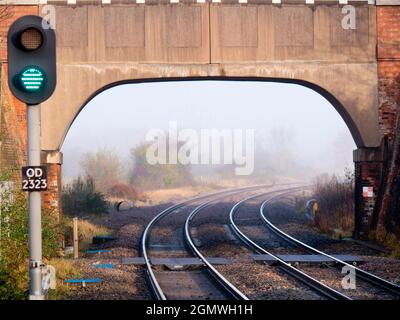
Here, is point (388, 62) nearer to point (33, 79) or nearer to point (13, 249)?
point (13, 249)

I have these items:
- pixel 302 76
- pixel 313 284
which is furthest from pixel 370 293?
pixel 302 76

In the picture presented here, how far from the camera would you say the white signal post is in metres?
6.73

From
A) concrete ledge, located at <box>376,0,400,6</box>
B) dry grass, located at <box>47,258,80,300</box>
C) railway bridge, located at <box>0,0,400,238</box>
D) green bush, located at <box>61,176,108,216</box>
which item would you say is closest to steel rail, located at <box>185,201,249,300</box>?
dry grass, located at <box>47,258,80,300</box>

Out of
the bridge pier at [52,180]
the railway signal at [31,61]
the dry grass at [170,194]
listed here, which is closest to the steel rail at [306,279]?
the bridge pier at [52,180]

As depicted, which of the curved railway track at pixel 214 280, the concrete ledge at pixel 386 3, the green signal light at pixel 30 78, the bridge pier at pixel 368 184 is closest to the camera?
the green signal light at pixel 30 78

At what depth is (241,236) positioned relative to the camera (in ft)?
72.6

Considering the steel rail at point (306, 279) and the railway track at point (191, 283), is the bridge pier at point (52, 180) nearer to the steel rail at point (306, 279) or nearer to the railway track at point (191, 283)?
the railway track at point (191, 283)

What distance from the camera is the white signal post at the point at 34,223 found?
6.73 meters

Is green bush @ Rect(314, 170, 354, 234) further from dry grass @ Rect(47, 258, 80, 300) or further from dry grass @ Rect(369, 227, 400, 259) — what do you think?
dry grass @ Rect(47, 258, 80, 300)

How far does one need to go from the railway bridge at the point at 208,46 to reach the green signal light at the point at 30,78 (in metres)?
12.8

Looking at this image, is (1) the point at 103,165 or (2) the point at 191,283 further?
(1) the point at 103,165

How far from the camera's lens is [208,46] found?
1958 centimetres

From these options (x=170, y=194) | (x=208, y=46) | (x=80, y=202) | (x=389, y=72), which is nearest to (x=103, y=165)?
(x=170, y=194)

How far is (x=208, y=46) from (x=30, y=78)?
1337 cm
